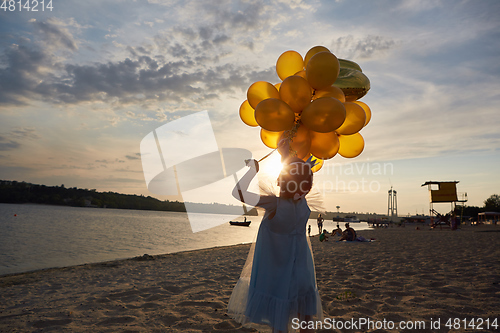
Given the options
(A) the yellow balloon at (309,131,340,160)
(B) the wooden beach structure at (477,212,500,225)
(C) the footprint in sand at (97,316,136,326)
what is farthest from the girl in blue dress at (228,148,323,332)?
(B) the wooden beach structure at (477,212,500,225)

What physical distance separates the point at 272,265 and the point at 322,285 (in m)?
3.93

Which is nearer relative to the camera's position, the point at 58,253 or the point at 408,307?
the point at 408,307

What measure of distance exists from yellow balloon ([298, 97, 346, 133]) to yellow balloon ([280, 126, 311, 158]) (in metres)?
0.23

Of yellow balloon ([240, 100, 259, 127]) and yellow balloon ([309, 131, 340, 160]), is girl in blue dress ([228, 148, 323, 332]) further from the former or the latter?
yellow balloon ([240, 100, 259, 127])

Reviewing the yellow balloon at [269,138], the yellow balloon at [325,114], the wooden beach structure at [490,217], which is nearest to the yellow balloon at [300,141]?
the yellow balloon at [325,114]

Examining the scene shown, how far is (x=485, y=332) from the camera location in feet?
11.0

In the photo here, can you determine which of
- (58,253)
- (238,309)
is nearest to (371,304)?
(238,309)

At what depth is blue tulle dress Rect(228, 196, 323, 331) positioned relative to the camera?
8.23 feet

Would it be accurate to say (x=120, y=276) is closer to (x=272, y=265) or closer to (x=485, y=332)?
(x=272, y=265)

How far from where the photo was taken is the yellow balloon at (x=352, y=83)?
11.2ft

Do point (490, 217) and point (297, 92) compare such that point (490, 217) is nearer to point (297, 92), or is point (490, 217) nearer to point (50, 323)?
point (297, 92)

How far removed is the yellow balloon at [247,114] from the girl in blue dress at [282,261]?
4.08ft

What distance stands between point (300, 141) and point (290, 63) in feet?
3.93

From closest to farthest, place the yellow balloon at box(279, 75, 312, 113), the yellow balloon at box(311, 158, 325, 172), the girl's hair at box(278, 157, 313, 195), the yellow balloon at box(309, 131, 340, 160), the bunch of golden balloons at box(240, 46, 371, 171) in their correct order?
the girl's hair at box(278, 157, 313, 195), the bunch of golden balloons at box(240, 46, 371, 171), the yellow balloon at box(279, 75, 312, 113), the yellow balloon at box(309, 131, 340, 160), the yellow balloon at box(311, 158, 325, 172)
